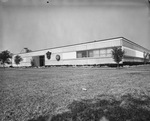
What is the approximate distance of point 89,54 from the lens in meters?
24.2

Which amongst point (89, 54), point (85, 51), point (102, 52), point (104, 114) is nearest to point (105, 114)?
point (104, 114)

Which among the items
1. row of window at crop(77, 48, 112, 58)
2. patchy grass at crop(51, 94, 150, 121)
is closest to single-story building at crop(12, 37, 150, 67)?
row of window at crop(77, 48, 112, 58)

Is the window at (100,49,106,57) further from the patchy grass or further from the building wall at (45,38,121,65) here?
the patchy grass

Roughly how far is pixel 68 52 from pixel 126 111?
26.4m

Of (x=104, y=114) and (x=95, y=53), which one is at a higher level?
(x=95, y=53)

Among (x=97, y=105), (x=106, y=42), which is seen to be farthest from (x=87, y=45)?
(x=97, y=105)

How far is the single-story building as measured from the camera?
20.5m

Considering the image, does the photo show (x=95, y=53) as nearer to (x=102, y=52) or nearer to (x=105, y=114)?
(x=102, y=52)

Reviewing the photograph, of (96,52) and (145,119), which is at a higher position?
(96,52)

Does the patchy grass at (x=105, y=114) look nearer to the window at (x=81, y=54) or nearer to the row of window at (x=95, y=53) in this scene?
the row of window at (x=95, y=53)

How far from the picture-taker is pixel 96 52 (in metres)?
22.9

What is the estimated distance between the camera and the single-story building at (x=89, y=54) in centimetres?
2050

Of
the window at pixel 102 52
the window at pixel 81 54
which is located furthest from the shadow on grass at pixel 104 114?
the window at pixel 81 54

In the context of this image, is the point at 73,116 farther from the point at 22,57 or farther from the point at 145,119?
the point at 22,57
